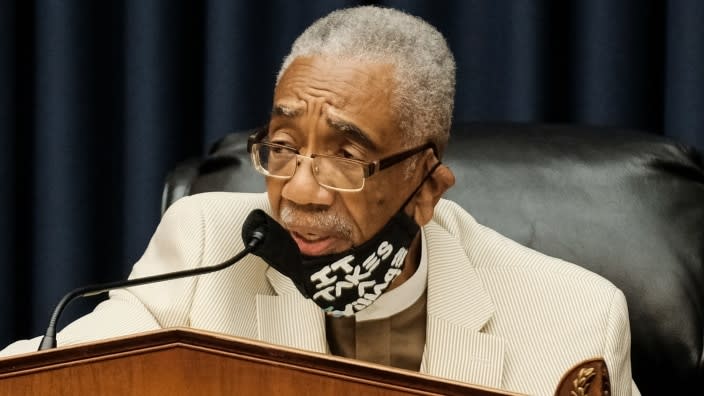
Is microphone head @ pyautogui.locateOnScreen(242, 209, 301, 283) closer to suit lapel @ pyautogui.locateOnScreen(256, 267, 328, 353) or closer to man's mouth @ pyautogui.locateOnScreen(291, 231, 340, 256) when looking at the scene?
man's mouth @ pyautogui.locateOnScreen(291, 231, 340, 256)

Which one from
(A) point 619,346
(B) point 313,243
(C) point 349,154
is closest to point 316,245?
(B) point 313,243

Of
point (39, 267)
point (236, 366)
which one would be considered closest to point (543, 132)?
point (236, 366)

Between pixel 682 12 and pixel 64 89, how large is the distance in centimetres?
132

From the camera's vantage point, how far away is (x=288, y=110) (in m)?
1.28

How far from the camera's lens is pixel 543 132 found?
1700mm

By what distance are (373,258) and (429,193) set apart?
142 mm

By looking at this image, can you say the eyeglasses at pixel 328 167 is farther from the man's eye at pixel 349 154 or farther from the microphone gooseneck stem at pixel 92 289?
the microphone gooseneck stem at pixel 92 289

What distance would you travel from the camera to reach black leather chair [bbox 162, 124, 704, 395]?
1.55 meters

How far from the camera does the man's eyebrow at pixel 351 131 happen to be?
127 cm

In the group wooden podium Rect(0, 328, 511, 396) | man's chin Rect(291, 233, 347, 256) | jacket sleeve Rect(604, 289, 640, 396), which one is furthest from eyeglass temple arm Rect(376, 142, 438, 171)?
wooden podium Rect(0, 328, 511, 396)

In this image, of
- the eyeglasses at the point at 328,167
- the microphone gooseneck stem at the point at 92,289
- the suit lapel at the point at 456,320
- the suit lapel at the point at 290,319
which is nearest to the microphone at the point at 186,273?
the microphone gooseneck stem at the point at 92,289

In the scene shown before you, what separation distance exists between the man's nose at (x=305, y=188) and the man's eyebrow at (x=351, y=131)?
0.05 metres

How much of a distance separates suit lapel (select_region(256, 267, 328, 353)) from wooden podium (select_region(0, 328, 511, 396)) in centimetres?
59

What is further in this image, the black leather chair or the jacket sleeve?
the black leather chair
